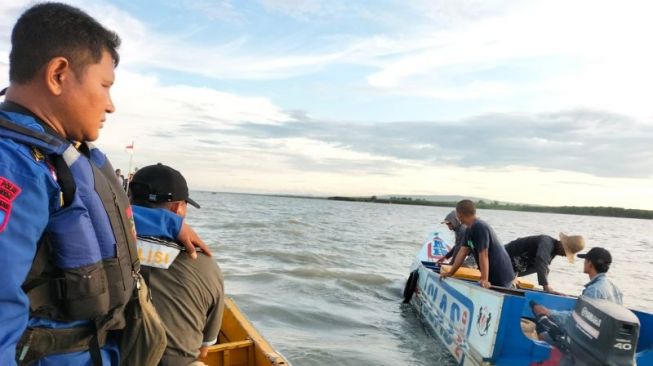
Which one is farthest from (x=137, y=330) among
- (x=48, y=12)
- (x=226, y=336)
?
(x=226, y=336)

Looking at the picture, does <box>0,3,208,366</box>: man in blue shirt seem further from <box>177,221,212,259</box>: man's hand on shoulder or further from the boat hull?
the boat hull

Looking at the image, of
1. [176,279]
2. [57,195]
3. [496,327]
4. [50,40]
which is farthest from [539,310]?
[50,40]

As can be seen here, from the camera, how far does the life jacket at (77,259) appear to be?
4.34 ft

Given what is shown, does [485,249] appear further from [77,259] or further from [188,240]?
[77,259]

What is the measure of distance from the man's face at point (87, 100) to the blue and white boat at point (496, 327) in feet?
14.1

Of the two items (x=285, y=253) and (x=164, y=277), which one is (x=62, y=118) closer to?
(x=164, y=277)

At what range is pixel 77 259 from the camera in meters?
1.38

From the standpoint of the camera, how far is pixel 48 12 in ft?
4.83

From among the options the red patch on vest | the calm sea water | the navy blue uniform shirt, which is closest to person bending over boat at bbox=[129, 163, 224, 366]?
the red patch on vest

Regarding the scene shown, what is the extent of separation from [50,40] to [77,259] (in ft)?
2.23

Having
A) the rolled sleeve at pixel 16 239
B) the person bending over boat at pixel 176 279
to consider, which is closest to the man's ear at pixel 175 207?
the person bending over boat at pixel 176 279

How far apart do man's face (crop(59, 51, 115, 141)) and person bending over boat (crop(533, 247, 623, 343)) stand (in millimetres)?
4792

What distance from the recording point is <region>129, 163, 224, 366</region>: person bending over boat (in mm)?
2238

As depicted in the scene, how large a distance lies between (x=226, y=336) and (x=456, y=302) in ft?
11.6
